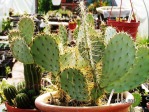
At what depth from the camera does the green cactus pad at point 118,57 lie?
6.02 feet

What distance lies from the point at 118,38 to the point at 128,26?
4.71ft

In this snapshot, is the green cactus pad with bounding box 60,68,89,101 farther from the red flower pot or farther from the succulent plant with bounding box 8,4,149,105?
the red flower pot

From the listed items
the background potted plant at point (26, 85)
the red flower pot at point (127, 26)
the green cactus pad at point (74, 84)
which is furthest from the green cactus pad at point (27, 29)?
the red flower pot at point (127, 26)

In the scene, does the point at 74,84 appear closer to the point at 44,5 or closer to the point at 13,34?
the point at 13,34

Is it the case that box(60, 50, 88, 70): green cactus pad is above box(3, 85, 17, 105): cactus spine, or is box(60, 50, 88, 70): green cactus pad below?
above

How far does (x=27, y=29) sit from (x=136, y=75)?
27.3 inches

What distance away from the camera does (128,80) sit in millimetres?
1941

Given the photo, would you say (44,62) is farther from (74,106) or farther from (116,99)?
(116,99)

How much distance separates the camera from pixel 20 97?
2.27m

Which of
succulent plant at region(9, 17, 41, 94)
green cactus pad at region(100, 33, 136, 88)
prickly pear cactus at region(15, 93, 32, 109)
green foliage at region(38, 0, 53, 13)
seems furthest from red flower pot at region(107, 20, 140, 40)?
green foliage at region(38, 0, 53, 13)

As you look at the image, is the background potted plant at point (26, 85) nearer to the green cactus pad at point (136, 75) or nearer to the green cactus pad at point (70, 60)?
the green cactus pad at point (70, 60)

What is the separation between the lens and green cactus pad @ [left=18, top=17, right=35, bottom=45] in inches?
92.2

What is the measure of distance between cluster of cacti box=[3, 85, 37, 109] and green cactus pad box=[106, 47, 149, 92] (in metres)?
0.58

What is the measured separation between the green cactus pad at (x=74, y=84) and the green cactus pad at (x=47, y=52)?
0.38 ft
